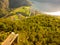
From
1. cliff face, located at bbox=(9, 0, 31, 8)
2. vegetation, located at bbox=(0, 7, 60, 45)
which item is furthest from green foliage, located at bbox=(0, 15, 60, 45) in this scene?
cliff face, located at bbox=(9, 0, 31, 8)

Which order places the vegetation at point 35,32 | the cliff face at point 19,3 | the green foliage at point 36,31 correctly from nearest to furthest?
1. the vegetation at point 35,32
2. the green foliage at point 36,31
3. the cliff face at point 19,3

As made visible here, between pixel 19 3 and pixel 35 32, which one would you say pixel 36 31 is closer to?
pixel 35 32

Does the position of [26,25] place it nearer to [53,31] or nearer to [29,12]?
[53,31]

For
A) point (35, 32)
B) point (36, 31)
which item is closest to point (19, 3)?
point (36, 31)

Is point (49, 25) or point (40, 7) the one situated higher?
point (49, 25)

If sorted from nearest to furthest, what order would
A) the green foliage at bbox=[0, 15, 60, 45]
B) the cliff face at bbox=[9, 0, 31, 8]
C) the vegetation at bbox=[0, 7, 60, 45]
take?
the vegetation at bbox=[0, 7, 60, 45] → the green foliage at bbox=[0, 15, 60, 45] → the cliff face at bbox=[9, 0, 31, 8]

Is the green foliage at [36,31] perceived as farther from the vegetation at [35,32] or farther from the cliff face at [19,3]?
the cliff face at [19,3]

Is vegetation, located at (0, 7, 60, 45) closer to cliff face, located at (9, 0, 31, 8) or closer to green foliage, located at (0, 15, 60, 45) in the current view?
green foliage, located at (0, 15, 60, 45)

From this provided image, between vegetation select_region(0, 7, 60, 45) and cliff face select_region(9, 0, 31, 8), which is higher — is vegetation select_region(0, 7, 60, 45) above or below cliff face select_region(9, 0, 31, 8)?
above

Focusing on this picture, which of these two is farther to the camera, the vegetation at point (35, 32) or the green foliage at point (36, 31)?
the green foliage at point (36, 31)

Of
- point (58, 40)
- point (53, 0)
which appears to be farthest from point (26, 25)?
point (53, 0)

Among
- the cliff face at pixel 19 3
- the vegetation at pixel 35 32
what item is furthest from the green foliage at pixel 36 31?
the cliff face at pixel 19 3
